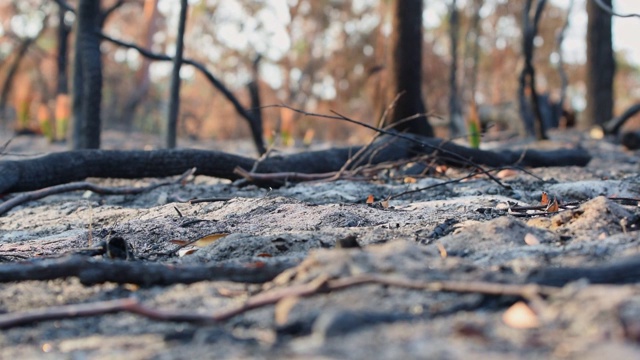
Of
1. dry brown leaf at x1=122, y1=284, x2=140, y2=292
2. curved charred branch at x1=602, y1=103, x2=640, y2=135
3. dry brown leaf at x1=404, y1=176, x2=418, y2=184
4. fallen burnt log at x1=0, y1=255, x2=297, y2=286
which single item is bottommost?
dry brown leaf at x1=122, y1=284, x2=140, y2=292

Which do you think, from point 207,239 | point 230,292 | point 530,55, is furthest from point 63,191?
point 530,55

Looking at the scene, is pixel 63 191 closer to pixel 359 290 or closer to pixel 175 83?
pixel 359 290

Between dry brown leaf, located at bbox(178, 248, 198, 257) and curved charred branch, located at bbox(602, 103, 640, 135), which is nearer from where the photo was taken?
Result: dry brown leaf, located at bbox(178, 248, 198, 257)

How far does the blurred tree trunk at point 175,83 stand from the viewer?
5.95 metres

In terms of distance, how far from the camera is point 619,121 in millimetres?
8586

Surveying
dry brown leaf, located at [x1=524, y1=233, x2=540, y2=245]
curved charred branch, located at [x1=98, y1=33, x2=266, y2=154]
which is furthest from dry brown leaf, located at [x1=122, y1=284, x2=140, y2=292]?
curved charred branch, located at [x1=98, y1=33, x2=266, y2=154]

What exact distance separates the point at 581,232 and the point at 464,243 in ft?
1.37

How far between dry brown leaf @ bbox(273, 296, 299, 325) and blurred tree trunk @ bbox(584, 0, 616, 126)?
1031cm

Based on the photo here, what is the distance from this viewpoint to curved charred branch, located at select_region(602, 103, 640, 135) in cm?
838

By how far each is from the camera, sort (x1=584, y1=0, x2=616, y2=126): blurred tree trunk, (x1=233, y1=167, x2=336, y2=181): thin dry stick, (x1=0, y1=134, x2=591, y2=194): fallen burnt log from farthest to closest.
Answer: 1. (x1=584, y1=0, x2=616, y2=126): blurred tree trunk
2. (x1=233, y1=167, x2=336, y2=181): thin dry stick
3. (x1=0, y1=134, x2=591, y2=194): fallen burnt log

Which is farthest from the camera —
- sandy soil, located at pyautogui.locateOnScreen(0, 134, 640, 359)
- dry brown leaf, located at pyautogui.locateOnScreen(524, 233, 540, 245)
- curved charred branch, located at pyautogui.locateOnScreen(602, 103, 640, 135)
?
curved charred branch, located at pyautogui.locateOnScreen(602, 103, 640, 135)

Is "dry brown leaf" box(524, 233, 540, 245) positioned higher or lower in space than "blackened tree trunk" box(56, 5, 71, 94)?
lower

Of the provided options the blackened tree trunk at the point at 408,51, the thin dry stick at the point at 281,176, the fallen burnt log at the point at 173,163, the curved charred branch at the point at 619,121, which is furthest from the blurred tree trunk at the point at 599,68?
the thin dry stick at the point at 281,176

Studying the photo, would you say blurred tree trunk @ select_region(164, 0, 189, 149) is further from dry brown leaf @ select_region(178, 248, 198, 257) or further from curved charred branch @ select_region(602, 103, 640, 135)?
curved charred branch @ select_region(602, 103, 640, 135)
